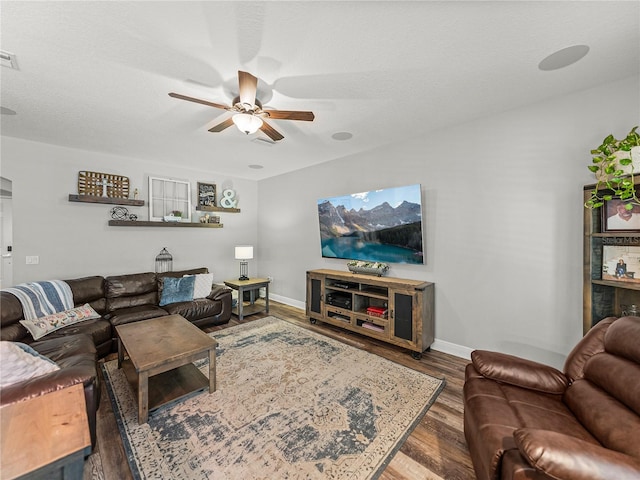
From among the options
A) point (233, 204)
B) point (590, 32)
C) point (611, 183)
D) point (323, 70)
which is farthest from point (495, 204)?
point (233, 204)

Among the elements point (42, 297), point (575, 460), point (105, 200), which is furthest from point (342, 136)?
point (42, 297)

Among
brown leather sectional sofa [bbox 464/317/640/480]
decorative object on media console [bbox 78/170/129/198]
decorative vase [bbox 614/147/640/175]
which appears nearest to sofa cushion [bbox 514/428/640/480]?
brown leather sectional sofa [bbox 464/317/640/480]

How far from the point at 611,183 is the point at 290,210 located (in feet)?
14.3

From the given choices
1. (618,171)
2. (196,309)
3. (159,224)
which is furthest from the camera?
(159,224)

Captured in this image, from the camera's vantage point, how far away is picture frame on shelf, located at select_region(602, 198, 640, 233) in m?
1.81

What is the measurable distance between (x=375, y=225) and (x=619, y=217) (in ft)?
7.57

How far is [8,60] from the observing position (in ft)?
6.28

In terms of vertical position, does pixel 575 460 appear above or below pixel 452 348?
above

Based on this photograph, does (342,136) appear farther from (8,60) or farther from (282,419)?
(282,419)

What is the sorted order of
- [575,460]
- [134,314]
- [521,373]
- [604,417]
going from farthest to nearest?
[134,314]
[521,373]
[604,417]
[575,460]

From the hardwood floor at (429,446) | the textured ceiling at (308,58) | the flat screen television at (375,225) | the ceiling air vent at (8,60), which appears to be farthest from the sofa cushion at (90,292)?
the flat screen television at (375,225)

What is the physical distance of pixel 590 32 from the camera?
1.65 m

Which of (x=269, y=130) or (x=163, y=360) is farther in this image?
(x=269, y=130)

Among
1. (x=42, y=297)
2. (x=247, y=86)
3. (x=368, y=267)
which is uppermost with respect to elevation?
(x=247, y=86)
